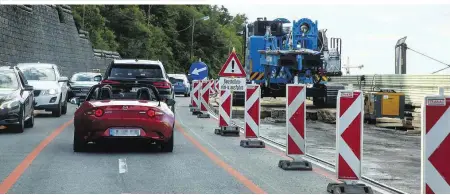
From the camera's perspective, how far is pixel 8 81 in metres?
19.2

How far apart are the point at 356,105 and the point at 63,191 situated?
344 cm

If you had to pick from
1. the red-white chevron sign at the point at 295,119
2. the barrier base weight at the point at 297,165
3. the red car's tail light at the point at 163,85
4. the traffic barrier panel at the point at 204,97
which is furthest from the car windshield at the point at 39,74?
the barrier base weight at the point at 297,165

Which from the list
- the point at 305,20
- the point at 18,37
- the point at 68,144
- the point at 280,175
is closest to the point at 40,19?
the point at 18,37

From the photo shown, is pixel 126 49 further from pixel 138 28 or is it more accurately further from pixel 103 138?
pixel 103 138

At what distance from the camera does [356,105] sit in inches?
381

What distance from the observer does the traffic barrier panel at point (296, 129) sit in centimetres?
1216

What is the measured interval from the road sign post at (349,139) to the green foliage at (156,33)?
191ft

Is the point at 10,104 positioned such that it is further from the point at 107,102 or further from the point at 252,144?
the point at 252,144

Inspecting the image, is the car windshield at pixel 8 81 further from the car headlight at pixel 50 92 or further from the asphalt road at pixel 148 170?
the car headlight at pixel 50 92

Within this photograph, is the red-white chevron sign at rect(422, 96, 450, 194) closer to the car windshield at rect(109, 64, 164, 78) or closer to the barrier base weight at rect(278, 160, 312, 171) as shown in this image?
the barrier base weight at rect(278, 160, 312, 171)

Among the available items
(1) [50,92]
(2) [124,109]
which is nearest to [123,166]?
(2) [124,109]

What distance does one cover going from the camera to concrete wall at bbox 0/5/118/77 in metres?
40.3

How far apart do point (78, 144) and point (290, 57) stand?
52.8ft

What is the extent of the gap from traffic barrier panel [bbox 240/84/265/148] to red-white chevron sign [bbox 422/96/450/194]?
8746 mm
